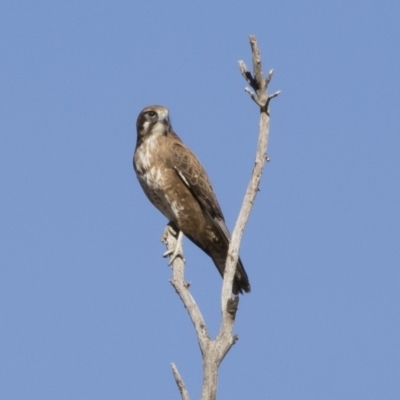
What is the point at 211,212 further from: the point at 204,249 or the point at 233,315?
the point at 233,315

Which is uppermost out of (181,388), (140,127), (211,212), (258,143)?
(140,127)

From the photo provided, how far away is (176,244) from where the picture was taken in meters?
7.75

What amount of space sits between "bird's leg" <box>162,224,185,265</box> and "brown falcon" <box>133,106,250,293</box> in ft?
0.15

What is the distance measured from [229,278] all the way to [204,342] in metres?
0.45

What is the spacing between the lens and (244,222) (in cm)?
614

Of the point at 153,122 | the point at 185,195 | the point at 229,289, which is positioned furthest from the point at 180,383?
the point at 153,122

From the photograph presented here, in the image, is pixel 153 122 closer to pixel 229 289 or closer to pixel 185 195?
pixel 185 195

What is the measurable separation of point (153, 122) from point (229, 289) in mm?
2734

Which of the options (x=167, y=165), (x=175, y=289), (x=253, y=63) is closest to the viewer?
(x=253, y=63)

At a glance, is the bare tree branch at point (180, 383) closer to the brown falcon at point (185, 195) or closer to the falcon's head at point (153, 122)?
the brown falcon at point (185, 195)

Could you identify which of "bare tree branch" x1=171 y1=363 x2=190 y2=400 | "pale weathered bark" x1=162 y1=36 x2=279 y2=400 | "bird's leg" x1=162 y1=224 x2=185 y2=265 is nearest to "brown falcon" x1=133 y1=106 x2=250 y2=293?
"bird's leg" x1=162 y1=224 x2=185 y2=265

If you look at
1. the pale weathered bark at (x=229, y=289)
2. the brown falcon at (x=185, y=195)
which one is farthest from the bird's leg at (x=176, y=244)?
the pale weathered bark at (x=229, y=289)

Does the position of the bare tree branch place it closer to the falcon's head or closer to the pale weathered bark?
the pale weathered bark

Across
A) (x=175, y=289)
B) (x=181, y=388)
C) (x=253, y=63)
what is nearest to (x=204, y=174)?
(x=175, y=289)
